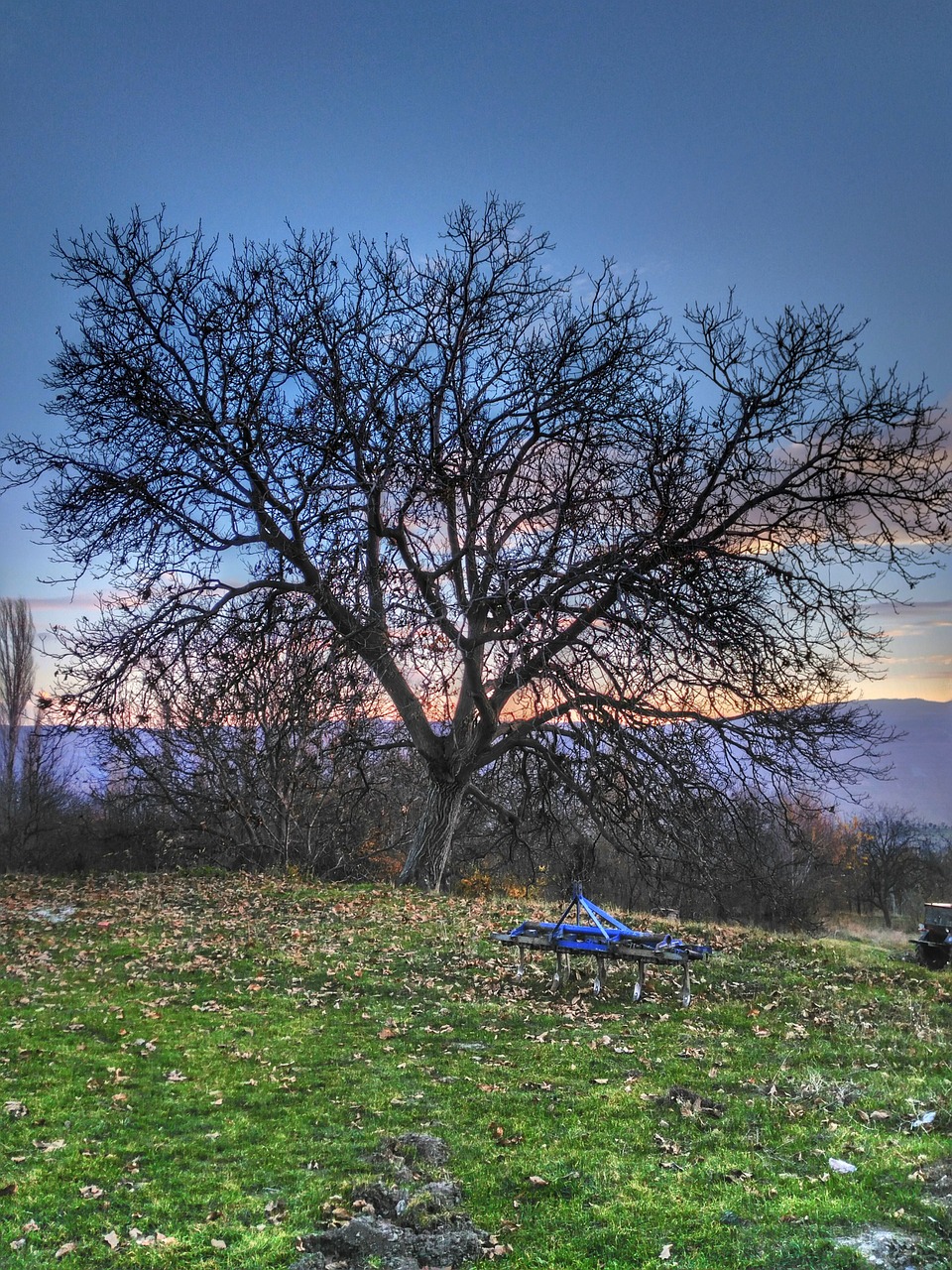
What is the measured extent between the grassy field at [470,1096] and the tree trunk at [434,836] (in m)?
4.07

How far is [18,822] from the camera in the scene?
1325 inches

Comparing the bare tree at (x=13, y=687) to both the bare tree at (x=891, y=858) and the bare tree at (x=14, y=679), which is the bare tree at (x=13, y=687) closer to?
the bare tree at (x=14, y=679)

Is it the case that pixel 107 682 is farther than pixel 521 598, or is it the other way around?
pixel 107 682

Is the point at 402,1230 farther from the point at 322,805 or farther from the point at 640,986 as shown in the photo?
the point at 322,805

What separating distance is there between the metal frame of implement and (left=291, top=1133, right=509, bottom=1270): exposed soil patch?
457 cm

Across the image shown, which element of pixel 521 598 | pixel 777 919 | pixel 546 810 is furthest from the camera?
pixel 777 919

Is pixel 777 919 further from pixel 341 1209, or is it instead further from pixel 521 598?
pixel 341 1209

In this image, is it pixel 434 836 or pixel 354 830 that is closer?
pixel 434 836

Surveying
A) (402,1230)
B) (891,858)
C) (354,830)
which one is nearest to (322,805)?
(354,830)

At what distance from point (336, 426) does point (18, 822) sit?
89.2 feet

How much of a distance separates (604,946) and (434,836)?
8.02 metres

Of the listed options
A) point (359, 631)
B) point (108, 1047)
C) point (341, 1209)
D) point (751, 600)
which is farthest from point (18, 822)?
point (341, 1209)

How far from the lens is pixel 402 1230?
16.2ft

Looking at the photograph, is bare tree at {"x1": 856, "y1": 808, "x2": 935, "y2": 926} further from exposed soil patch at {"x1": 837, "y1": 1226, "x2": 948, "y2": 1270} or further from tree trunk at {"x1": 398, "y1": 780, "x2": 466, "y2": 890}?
exposed soil patch at {"x1": 837, "y1": 1226, "x2": 948, "y2": 1270}
